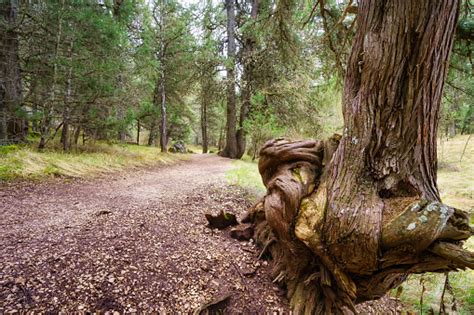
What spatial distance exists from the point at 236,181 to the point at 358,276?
15.2ft

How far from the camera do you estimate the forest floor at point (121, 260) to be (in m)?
1.86

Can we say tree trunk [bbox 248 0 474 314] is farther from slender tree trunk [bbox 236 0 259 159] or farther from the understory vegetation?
slender tree trunk [bbox 236 0 259 159]

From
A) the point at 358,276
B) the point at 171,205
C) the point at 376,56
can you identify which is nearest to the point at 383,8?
the point at 376,56

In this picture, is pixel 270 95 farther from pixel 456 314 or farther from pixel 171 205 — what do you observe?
pixel 456 314

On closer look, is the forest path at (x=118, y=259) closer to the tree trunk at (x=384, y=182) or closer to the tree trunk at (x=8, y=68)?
the tree trunk at (x=384, y=182)

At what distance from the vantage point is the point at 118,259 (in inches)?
91.5

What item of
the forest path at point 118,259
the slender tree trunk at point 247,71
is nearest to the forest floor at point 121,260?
the forest path at point 118,259

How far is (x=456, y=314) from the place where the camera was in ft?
7.68

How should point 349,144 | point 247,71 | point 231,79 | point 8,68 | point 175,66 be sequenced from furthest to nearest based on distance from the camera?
point 175,66 < point 247,71 < point 231,79 < point 8,68 < point 349,144

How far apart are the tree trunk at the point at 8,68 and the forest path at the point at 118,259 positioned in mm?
3165

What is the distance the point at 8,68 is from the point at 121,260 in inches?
278

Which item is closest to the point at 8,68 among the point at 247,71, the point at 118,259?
the point at 118,259

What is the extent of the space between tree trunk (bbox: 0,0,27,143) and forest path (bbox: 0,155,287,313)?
3.17 m

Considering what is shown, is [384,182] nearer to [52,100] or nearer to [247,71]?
[52,100]
